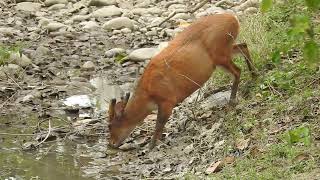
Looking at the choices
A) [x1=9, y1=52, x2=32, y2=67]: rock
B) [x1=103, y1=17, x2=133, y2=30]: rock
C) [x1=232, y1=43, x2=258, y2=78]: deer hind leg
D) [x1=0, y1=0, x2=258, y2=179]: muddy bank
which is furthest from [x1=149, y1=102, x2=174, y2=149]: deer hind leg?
[x1=103, y1=17, x2=133, y2=30]: rock

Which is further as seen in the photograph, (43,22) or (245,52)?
(43,22)

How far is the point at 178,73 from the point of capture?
7156 mm

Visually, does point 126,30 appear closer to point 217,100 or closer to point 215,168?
point 217,100

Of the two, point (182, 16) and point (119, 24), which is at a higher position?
point (182, 16)

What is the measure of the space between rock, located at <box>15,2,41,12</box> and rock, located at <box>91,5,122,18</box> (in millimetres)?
1470

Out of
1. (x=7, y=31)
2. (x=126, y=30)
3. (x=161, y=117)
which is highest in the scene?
(x=161, y=117)

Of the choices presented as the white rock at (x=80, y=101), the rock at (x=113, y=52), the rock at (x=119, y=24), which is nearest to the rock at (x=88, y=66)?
the rock at (x=113, y=52)

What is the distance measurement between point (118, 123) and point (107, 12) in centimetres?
678

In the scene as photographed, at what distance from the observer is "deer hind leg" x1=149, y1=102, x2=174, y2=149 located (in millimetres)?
7082

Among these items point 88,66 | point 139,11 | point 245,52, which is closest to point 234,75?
point 245,52

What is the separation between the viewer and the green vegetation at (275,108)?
17.0ft

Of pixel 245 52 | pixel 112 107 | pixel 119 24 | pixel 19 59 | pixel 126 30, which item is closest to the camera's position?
pixel 112 107

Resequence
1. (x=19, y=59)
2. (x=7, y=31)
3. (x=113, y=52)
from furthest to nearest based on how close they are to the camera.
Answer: (x=7, y=31) < (x=113, y=52) < (x=19, y=59)

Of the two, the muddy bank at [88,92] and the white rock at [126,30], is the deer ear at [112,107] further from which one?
the white rock at [126,30]
